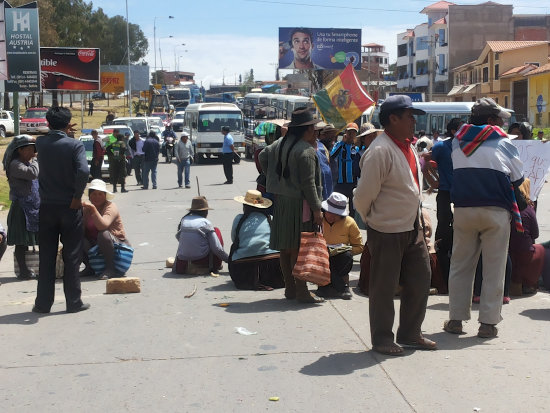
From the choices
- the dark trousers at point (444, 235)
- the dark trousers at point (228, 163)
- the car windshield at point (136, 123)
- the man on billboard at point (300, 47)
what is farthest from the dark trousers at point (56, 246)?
the man on billboard at point (300, 47)

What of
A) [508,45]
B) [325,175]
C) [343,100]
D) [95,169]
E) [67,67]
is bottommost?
[95,169]

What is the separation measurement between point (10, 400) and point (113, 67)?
83260mm

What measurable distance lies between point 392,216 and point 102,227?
4.38 m

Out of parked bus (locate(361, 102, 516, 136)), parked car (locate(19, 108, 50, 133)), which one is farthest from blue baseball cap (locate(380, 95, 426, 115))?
parked car (locate(19, 108, 50, 133))

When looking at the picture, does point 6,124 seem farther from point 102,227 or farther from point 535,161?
point 535,161

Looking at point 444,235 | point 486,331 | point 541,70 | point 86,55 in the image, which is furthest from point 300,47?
point 486,331

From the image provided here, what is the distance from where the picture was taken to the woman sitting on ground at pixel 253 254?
27.0ft

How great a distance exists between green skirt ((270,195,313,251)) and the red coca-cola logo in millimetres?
37985

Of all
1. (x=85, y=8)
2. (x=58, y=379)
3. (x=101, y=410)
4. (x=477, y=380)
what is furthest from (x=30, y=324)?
(x=85, y=8)

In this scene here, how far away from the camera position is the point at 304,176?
7098 millimetres

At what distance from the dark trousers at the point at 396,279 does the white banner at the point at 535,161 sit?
3.13 m

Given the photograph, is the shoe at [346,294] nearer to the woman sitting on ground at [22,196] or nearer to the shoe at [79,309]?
the shoe at [79,309]

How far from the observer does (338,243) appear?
8.02m

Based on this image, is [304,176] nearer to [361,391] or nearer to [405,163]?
[405,163]
